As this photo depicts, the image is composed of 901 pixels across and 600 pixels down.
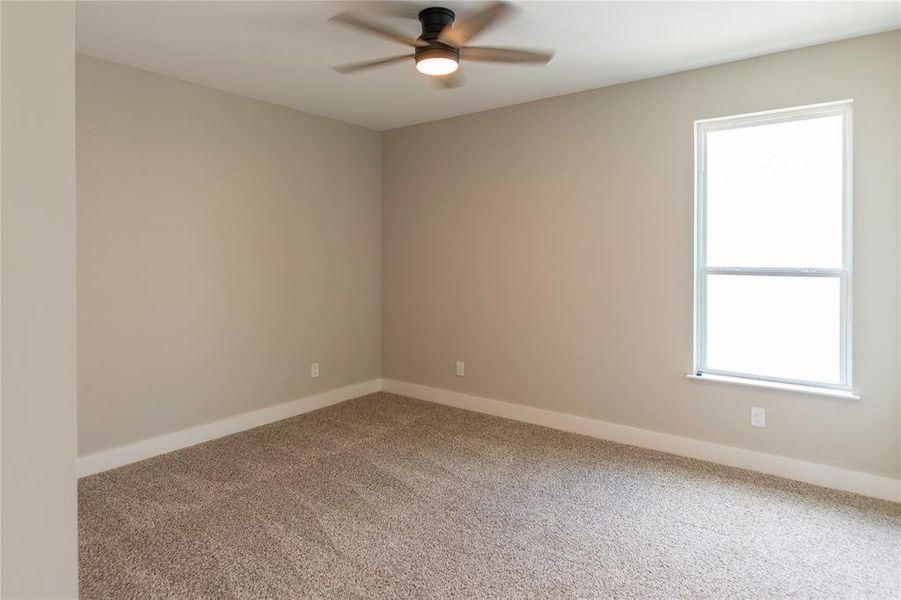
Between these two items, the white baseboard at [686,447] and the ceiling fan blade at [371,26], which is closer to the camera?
the ceiling fan blade at [371,26]

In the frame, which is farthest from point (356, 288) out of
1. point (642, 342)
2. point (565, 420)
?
point (642, 342)

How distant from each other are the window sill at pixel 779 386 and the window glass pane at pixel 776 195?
729 mm

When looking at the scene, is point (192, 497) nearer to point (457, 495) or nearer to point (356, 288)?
point (457, 495)

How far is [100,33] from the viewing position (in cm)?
292

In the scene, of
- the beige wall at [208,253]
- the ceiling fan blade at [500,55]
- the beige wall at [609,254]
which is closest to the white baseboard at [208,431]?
the beige wall at [208,253]

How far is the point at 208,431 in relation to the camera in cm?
393

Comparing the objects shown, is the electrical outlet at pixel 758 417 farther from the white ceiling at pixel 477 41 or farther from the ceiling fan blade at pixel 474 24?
→ the ceiling fan blade at pixel 474 24

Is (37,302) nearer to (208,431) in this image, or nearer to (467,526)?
(467,526)

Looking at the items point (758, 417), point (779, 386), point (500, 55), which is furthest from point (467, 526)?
point (500, 55)

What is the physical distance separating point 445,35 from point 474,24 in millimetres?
155

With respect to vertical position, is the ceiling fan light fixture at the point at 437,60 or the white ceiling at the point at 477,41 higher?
the white ceiling at the point at 477,41

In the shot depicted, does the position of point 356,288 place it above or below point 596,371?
above

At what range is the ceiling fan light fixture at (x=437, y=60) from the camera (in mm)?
2666

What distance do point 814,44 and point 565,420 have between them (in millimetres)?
2900
